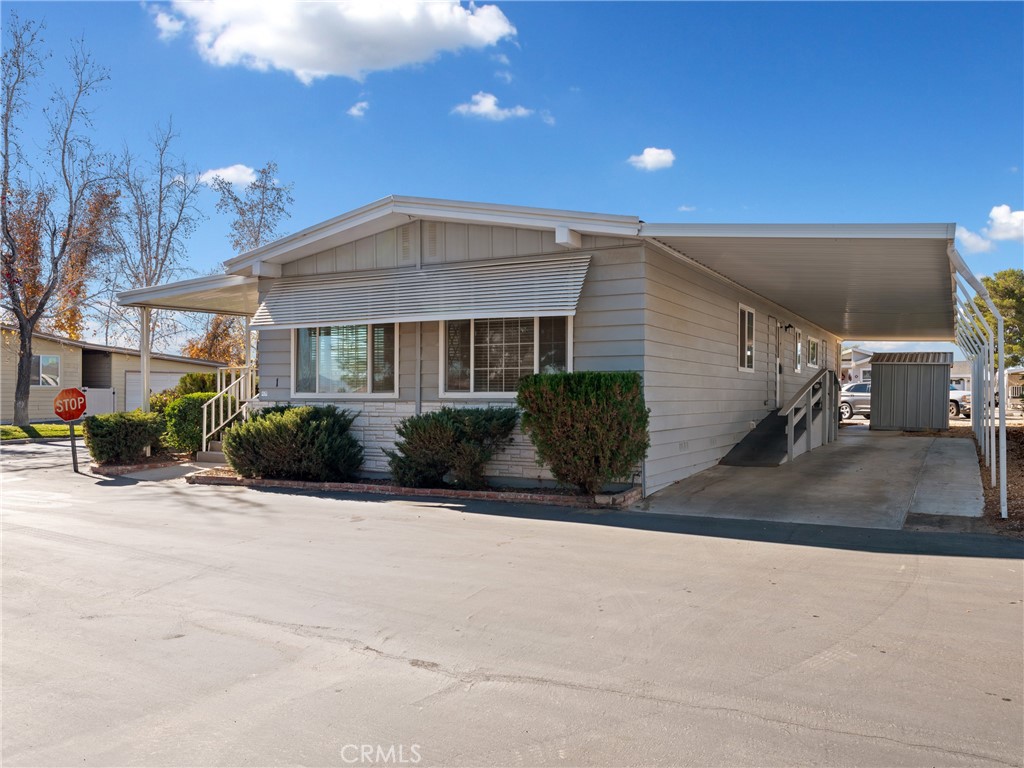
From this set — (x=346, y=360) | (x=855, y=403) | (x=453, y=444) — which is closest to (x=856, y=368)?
(x=855, y=403)

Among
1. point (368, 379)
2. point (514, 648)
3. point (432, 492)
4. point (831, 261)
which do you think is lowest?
point (514, 648)

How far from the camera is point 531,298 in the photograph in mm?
9781

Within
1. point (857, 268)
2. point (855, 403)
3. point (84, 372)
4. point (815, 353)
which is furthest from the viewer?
point (84, 372)

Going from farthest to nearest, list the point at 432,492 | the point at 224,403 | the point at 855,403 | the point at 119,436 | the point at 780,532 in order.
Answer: the point at 855,403
the point at 224,403
the point at 119,436
the point at 432,492
the point at 780,532

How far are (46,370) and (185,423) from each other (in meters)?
17.7

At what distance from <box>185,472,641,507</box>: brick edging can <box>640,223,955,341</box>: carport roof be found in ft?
10.7

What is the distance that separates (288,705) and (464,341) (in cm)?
772

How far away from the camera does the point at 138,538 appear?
7.50 metres

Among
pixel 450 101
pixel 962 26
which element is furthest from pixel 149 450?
pixel 962 26

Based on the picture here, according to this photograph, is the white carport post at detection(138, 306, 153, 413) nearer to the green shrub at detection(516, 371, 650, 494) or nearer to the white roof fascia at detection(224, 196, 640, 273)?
the white roof fascia at detection(224, 196, 640, 273)

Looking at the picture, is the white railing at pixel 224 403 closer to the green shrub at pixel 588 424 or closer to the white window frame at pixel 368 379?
the white window frame at pixel 368 379

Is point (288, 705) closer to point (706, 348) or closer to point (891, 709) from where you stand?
point (891, 709)

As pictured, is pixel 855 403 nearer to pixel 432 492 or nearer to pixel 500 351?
pixel 500 351

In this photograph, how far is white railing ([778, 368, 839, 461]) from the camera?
1268cm
